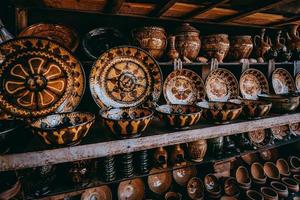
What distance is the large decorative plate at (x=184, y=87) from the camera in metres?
1.57

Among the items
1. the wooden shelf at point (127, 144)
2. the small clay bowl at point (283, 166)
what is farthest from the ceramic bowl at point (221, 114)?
the small clay bowl at point (283, 166)

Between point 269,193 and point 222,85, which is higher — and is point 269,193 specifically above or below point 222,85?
below

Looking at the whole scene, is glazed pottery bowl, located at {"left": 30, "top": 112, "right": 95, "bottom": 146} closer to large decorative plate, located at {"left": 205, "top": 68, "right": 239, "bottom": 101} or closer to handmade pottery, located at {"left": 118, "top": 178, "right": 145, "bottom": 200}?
handmade pottery, located at {"left": 118, "top": 178, "right": 145, "bottom": 200}

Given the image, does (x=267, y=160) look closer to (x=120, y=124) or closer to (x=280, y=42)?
(x=280, y=42)

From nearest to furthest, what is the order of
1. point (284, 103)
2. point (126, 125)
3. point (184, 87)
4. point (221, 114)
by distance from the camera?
point (126, 125), point (221, 114), point (284, 103), point (184, 87)

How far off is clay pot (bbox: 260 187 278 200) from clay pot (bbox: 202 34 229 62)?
1225 millimetres

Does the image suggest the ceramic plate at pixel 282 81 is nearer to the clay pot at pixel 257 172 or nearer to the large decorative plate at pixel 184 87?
the clay pot at pixel 257 172

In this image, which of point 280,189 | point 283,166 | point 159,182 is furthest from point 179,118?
point 283,166

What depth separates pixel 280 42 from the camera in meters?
2.07

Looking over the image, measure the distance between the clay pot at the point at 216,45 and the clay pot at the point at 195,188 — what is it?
1.06 m

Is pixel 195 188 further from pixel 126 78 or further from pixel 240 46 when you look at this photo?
pixel 240 46

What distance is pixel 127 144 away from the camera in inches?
40.6

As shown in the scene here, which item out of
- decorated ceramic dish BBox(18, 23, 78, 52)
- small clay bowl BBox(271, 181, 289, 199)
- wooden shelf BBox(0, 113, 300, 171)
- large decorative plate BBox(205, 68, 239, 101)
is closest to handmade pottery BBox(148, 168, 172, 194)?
wooden shelf BBox(0, 113, 300, 171)

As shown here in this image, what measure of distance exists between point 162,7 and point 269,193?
1807 mm
